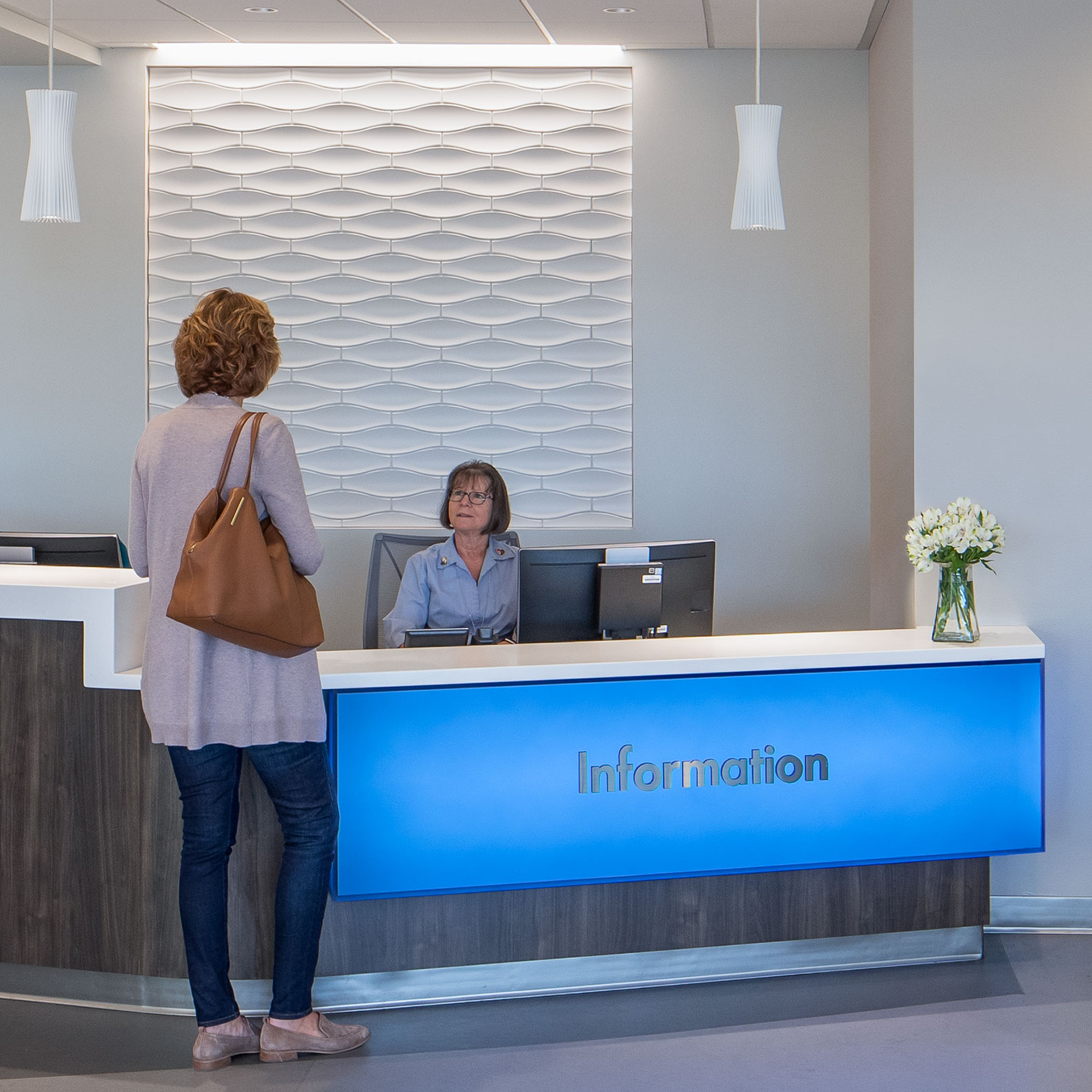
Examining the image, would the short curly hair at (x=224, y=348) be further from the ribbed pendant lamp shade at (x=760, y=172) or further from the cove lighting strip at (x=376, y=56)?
the cove lighting strip at (x=376, y=56)

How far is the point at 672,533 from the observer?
521 cm

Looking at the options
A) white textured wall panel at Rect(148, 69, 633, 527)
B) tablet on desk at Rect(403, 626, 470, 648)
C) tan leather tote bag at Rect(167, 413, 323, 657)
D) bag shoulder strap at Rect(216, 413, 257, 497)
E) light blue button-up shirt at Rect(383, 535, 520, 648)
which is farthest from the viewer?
white textured wall panel at Rect(148, 69, 633, 527)

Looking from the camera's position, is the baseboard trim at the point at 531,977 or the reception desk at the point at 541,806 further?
the baseboard trim at the point at 531,977

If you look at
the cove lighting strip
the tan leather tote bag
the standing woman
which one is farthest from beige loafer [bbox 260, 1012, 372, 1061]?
the cove lighting strip

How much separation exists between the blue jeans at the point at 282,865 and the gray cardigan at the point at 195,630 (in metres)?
0.11

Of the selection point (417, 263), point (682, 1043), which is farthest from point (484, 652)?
point (417, 263)

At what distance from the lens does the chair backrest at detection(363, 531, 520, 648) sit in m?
4.40

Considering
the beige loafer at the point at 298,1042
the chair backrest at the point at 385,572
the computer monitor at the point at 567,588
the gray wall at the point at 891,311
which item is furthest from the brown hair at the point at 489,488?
the beige loafer at the point at 298,1042

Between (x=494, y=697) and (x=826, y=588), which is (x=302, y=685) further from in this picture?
(x=826, y=588)

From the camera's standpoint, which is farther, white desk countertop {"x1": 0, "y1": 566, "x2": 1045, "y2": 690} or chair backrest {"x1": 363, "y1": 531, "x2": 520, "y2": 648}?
chair backrest {"x1": 363, "y1": 531, "x2": 520, "y2": 648}

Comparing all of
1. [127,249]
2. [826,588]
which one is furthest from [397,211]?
[826,588]

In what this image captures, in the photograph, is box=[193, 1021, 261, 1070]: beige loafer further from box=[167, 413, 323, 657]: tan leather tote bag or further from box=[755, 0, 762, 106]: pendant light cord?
box=[755, 0, 762, 106]: pendant light cord

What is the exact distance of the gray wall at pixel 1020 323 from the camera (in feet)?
11.6

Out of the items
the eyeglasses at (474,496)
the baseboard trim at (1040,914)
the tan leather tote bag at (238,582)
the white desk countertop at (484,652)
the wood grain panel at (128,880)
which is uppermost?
the eyeglasses at (474,496)
